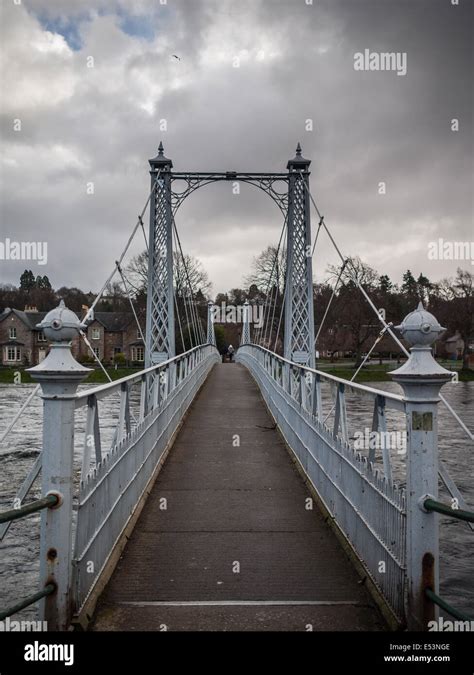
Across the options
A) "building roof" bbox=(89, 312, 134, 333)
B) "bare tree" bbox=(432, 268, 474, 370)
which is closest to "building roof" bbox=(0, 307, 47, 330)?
"building roof" bbox=(89, 312, 134, 333)

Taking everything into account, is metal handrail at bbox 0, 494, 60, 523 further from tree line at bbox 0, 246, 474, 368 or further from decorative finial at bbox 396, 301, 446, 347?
tree line at bbox 0, 246, 474, 368

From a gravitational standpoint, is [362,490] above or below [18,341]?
below

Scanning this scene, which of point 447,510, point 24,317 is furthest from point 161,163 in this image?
point 24,317

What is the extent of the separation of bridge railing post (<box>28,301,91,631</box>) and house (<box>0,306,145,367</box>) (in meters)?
64.9

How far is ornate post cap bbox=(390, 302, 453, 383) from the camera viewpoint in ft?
12.9

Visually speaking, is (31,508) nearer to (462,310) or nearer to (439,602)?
(439,602)

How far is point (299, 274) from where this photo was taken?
1669 centimetres

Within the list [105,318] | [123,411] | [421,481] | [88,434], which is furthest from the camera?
[105,318]

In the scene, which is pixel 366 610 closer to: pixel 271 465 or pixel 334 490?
pixel 334 490

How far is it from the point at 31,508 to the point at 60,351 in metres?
0.98

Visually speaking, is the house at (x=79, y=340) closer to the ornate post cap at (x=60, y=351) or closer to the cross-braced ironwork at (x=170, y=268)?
the cross-braced ironwork at (x=170, y=268)

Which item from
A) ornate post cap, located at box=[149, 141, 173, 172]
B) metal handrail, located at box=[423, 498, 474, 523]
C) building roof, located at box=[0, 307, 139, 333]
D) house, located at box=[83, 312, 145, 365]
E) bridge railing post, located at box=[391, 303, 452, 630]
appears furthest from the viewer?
house, located at box=[83, 312, 145, 365]

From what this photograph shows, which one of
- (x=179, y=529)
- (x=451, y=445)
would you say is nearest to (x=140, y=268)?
(x=451, y=445)
